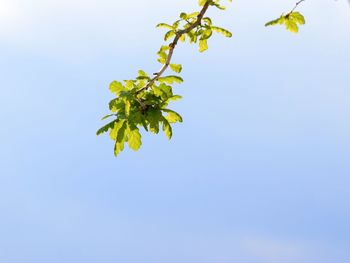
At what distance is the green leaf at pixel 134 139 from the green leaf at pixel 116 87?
73 centimetres

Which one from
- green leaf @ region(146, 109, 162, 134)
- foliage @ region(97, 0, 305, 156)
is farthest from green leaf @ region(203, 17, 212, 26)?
green leaf @ region(146, 109, 162, 134)

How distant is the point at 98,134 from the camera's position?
6793 millimetres

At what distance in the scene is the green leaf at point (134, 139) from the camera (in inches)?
267

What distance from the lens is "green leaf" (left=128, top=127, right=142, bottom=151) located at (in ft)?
22.3

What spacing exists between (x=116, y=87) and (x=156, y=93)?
0.56 meters

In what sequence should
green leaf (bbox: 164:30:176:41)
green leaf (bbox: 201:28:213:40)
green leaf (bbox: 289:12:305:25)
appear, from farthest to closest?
green leaf (bbox: 201:28:213:40) → green leaf (bbox: 164:30:176:41) → green leaf (bbox: 289:12:305:25)

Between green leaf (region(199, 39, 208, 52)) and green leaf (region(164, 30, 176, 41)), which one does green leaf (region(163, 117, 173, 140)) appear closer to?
green leaf (region(164, 30, 176, 41))

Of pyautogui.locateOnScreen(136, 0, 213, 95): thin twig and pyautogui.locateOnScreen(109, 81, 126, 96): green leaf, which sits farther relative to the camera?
pyautogui.locateOnScreen(136, 0, 213, 95): thin twig

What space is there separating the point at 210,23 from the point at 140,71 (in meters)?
1.46

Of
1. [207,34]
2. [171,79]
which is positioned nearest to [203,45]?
[207,34]

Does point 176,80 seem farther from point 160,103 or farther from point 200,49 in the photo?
point 200,49

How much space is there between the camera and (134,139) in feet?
22.3

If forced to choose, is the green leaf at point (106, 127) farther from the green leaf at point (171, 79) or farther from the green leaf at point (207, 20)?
the green leaf at point (207, 20)

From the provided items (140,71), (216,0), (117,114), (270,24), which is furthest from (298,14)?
(117,114)
